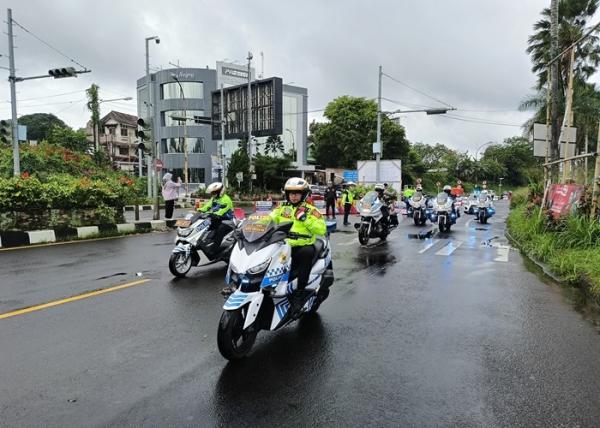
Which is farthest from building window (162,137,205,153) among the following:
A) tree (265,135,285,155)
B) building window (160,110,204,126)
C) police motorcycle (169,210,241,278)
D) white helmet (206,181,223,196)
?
police motorcycle (169,210,241,278)

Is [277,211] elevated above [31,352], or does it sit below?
above

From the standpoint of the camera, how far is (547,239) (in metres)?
10.2

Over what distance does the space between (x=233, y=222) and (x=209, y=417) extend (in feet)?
18.3

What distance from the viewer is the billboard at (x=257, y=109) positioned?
119 feet

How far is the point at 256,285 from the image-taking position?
420 centimetres

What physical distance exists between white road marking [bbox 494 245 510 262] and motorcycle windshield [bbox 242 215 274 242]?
6.98 meters

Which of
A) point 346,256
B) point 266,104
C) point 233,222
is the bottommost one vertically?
point 346,256

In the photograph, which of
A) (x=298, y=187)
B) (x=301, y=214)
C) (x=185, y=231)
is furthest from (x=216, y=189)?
(x=301, y=214)

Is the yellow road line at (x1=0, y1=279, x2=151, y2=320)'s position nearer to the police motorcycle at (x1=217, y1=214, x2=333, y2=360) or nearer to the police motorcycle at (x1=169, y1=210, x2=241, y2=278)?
the police motorcycle at (x1=169, y1=210, x2=241, y2=278)

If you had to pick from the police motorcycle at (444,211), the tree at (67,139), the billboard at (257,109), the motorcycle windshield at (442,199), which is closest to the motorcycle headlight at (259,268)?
the police motorcycle at (444,211)

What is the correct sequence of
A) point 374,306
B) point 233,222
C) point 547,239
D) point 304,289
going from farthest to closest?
point 547,239 < point 233,222 < point 374,306 < point 304,289

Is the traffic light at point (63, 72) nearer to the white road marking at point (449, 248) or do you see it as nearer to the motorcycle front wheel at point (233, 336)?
the white road marking at point (449, 248)

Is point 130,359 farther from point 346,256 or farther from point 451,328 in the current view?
point 346,256

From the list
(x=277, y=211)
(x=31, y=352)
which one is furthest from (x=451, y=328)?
(x=31, y=352)
